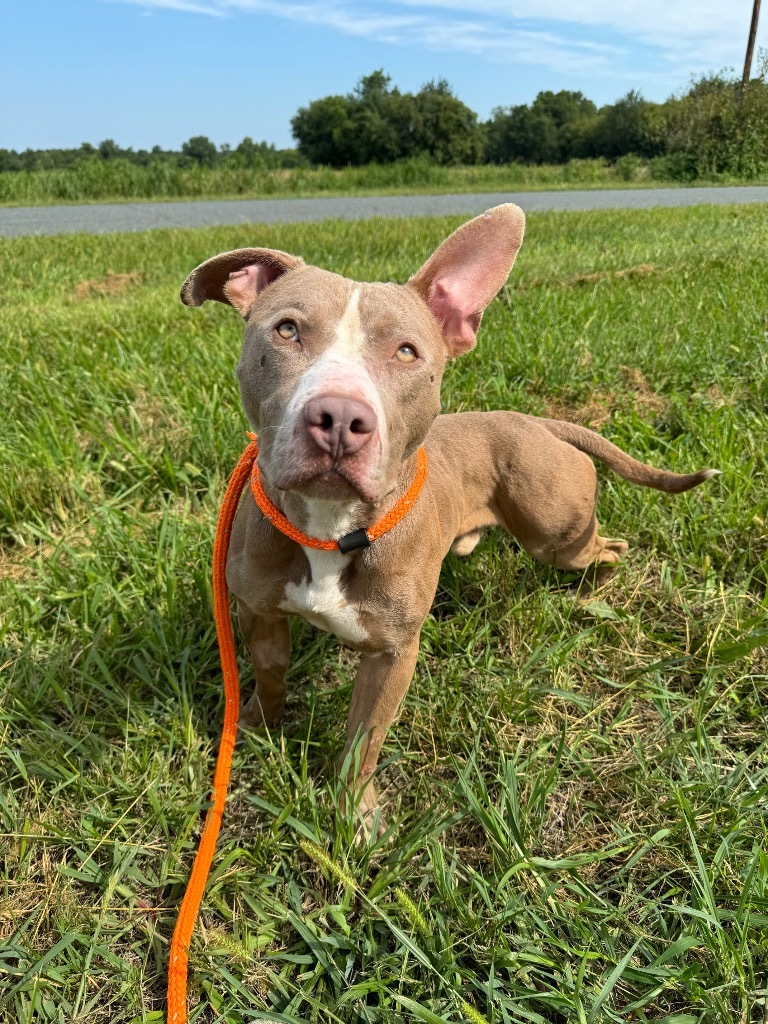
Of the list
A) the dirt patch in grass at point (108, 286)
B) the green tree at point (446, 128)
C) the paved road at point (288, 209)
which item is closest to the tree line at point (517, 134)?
the green tree at point (446, 128)

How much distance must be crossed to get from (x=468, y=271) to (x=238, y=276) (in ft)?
2.20

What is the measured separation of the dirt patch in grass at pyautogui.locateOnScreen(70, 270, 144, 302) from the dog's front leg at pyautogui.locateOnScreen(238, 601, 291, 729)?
531 cm

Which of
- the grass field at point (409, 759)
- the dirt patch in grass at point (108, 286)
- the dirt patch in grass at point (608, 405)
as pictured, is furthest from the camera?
the dirt patch in grass at point (108, 286)

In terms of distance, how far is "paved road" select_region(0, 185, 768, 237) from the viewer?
41.9 feet

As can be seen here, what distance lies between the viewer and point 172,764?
6.57ft

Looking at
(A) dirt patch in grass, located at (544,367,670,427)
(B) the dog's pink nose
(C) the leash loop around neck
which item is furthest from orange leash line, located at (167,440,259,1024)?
(A) dirt patch in grass, located at (544,367,670,427)

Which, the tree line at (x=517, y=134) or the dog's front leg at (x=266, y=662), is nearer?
the dog's front leg at (x=266, y=662)

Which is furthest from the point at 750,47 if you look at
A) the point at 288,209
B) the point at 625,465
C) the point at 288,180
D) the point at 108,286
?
the point at 625,465

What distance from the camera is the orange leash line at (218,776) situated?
146 centimetres

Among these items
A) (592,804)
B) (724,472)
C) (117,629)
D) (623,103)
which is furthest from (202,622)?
(623,103)

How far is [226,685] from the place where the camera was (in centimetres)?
197

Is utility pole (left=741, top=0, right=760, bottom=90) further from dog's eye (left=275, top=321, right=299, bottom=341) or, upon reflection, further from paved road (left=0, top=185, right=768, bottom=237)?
dog's eye (left=275, top=321, right=299, bottom=341)

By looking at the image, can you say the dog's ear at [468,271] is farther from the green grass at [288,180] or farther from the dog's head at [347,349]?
the green grass at [288,180]

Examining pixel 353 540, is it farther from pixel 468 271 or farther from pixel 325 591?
pixel 468 271
